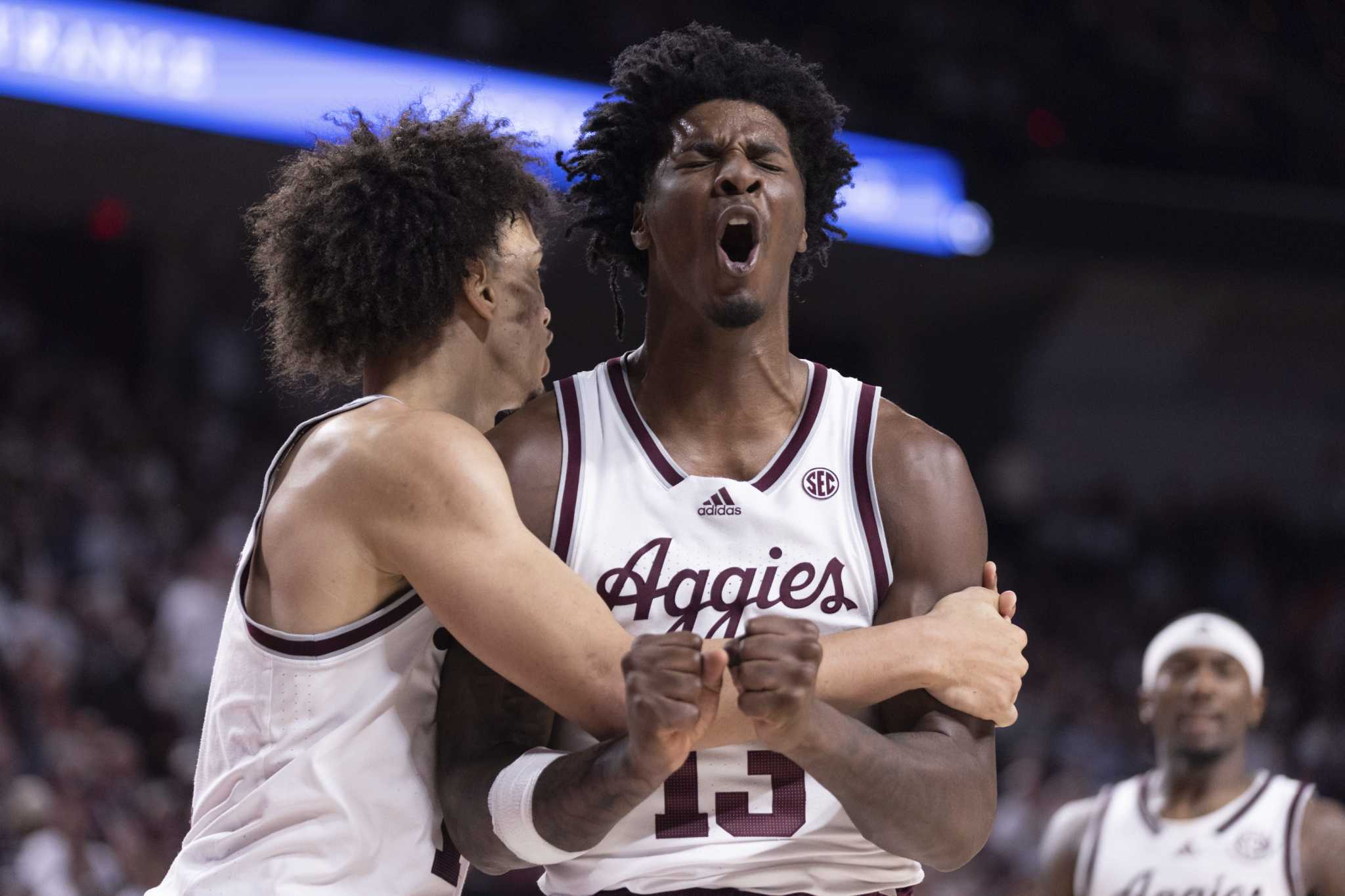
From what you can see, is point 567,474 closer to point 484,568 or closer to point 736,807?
point 484,568

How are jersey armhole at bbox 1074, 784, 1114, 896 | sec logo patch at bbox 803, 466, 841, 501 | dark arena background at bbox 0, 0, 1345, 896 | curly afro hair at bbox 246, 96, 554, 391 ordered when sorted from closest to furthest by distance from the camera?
1. sec logo patch at bbox 803, 466, 841, 501
2. curly afro hair at bbox 246, 96, 554, 391
3. jersey armhole at bbox 1074, 784, 1114, 896
4. dark arena background at bbox 0, 0, 1345, 896

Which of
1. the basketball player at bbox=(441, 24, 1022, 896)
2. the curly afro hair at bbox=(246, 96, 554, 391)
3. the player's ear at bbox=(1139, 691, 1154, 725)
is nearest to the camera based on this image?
the basketball player at bbox=(441, 24, 1022, 896)

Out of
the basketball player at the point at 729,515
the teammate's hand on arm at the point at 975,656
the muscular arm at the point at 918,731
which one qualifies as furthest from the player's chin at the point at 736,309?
the teammate's hand on arm at the point at 975,656

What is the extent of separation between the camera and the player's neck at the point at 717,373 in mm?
3035

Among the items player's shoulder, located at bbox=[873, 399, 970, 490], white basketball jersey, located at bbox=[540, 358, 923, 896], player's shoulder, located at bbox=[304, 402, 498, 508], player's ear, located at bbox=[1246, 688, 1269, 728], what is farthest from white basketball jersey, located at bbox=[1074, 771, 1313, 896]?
player's shoulder, located at bbox=[304, 402, 498, 508]

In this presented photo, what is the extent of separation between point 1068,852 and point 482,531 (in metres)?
3.81

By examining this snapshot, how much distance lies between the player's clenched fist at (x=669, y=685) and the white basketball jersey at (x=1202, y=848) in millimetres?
3757

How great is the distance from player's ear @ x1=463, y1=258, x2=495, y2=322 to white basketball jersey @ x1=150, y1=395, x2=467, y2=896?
1.25 feet

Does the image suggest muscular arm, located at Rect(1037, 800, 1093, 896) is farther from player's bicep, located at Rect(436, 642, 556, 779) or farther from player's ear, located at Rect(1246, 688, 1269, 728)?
player's bicep, located at Rect(436, 642, 556, 779)

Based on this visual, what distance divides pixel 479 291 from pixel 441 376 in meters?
0.20

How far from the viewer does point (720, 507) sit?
2.92 meters

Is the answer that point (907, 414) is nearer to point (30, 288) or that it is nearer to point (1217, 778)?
point (1217, 778)

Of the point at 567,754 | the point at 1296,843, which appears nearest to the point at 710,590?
the point at 567,754

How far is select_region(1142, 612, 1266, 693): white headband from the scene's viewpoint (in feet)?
19.0
